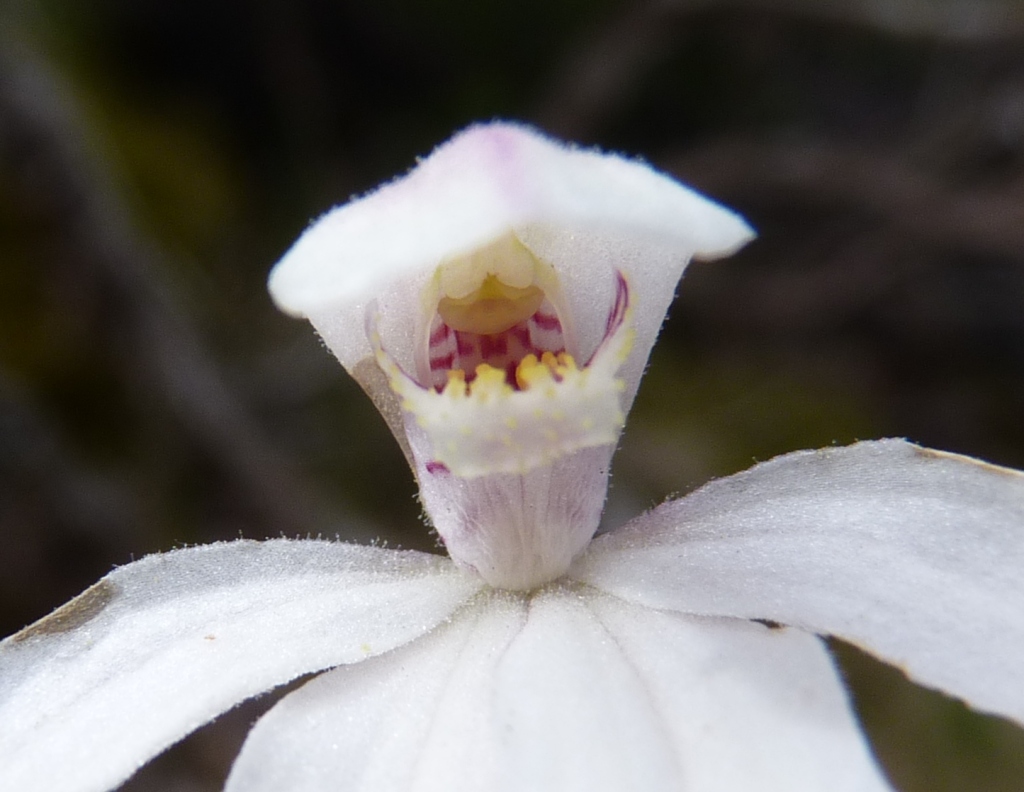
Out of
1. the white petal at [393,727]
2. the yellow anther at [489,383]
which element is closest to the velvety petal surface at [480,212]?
the yellow anther at [489,383]

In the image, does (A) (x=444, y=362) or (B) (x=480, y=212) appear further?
(A) (x=444, y=362)

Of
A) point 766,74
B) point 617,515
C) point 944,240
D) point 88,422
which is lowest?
point 617,515

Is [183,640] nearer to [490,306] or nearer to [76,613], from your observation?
[76,613]

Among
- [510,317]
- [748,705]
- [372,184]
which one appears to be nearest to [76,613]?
[510,317]

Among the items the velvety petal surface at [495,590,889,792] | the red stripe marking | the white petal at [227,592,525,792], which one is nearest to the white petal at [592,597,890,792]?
the velvety petal surface at [495,590,889,792]

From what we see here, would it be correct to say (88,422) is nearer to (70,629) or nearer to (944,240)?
(70,629)

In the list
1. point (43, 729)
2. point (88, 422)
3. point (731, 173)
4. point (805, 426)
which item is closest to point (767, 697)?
point (43, 729)
